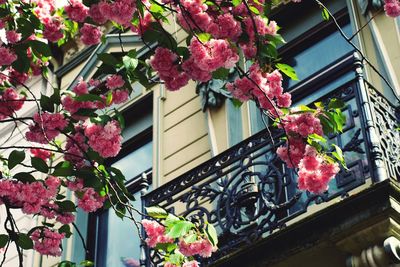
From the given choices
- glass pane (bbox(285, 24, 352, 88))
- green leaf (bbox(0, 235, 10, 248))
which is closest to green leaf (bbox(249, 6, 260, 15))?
glass pane (bbox(285, 24, 352, 88))

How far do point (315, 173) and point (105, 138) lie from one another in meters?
1.64

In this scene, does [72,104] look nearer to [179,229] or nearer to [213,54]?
[213,54]

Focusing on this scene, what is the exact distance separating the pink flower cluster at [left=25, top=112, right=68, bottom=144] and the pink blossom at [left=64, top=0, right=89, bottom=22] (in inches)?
35.6

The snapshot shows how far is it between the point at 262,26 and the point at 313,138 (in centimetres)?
98

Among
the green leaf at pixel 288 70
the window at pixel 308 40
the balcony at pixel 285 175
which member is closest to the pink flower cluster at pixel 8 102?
the balcony at pixel 285 175

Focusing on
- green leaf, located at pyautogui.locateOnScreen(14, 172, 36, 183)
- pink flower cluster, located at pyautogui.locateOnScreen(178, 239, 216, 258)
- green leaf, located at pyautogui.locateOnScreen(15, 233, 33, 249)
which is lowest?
pink flower cluster, located at pyautogui.locateOnScreen(178, 239, 216, 258)

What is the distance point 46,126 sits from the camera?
6.47 meters

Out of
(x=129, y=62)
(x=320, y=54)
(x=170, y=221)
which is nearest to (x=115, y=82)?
(x=129, y=62)

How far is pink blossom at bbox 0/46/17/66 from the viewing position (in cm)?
651

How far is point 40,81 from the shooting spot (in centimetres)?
1277

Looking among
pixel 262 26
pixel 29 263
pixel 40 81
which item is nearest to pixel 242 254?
pixel 262 26

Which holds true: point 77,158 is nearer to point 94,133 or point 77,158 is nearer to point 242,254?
point 94,133

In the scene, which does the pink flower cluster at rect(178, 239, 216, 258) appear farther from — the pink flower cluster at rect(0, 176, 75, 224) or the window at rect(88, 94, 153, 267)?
the window at rect(88, 94, 153, 267)

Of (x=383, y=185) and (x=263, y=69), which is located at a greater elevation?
(x=263, y=69)
